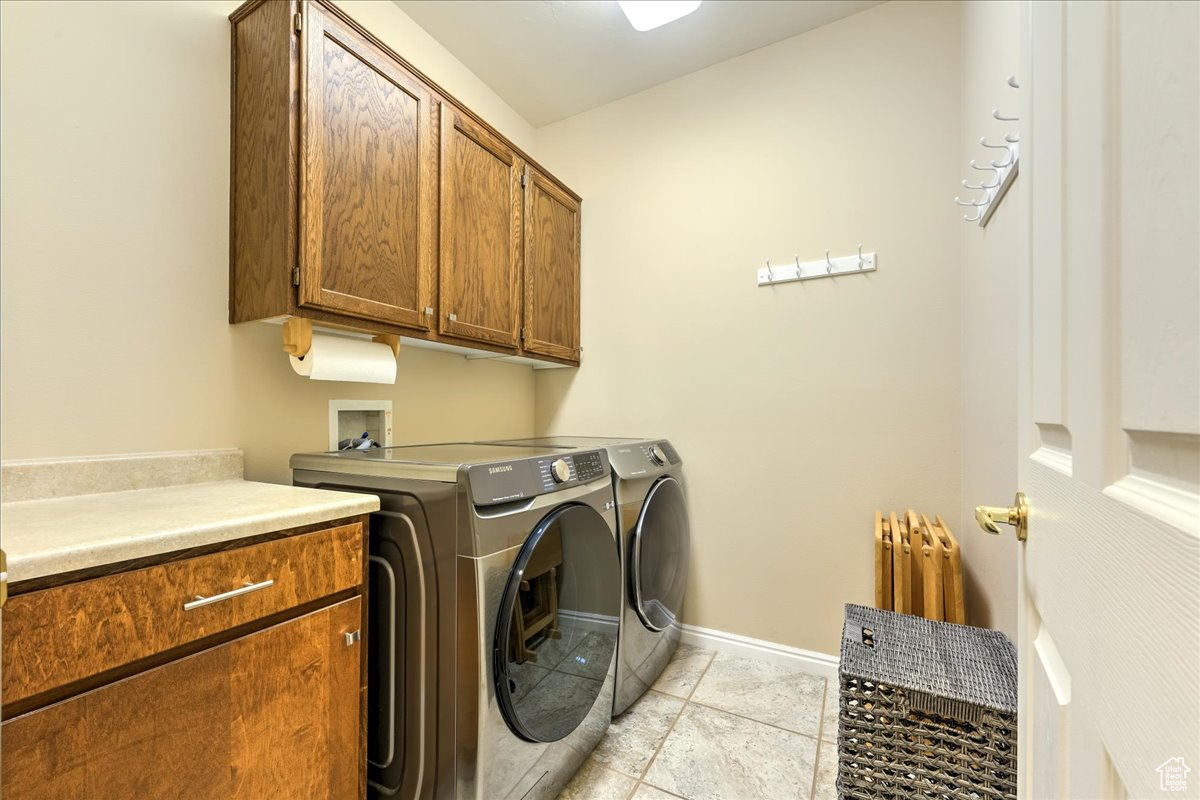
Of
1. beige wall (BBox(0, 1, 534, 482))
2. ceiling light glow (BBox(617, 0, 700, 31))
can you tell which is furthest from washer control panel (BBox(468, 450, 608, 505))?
ceiling light glow (BBox(617, 0, 700, 31))

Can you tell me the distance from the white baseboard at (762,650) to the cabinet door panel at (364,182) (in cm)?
186

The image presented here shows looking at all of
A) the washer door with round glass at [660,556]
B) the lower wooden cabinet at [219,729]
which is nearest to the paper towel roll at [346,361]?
the lower wooden cabinet at [219,729]

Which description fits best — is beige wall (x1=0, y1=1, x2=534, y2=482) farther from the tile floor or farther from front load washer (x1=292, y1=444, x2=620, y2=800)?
the tile floor

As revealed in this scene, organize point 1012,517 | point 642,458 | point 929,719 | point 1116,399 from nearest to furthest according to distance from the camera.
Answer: point 1116,399 → point 1012,517 → point 929,719 → point 642,458

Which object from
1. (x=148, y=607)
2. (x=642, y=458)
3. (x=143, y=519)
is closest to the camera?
(x=148, y=607)

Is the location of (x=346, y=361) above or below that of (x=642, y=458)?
above

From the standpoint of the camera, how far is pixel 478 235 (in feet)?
6.04

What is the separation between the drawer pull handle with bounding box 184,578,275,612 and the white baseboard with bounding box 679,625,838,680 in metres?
1.85

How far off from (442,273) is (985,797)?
80.5 inches

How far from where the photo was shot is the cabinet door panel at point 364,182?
4.18ft

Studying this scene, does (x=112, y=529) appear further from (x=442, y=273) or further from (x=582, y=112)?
(x=582, y=112)

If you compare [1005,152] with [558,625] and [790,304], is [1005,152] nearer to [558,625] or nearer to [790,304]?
[790,304]

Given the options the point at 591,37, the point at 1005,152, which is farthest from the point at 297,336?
the point at 1005,152

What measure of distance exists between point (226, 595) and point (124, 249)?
0.97 meters
